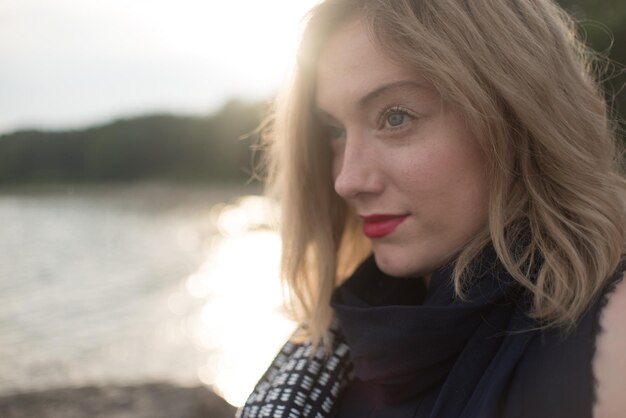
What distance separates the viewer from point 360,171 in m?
1.66

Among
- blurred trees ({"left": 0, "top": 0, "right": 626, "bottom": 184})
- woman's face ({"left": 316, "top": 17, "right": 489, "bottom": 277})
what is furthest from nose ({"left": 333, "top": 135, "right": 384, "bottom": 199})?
blurred trees ({"left": 0, "top": 0, "right": 626, "bottom": 184})

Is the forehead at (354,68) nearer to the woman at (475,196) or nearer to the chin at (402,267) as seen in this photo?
the woman at (475,196)

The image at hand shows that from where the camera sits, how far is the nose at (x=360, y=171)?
64.9 inches

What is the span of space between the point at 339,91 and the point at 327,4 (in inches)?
9.9

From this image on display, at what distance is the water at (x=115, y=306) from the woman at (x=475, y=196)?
782 millimetres

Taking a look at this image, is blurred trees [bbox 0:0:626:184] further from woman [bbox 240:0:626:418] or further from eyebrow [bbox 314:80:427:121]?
eyebrow [bbox 314:80:427:121]

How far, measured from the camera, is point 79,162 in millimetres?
4672

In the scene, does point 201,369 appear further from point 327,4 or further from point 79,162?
point 327,4

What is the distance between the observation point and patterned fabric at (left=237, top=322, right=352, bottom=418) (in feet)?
6.02

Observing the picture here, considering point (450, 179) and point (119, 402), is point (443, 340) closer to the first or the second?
point (450, 179)

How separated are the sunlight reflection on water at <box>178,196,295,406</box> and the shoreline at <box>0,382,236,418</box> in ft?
1.87

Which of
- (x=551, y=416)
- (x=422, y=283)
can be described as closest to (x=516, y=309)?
(x=551, y=416)

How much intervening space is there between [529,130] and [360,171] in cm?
40

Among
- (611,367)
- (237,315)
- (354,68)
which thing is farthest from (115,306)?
(611,367)
